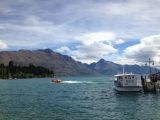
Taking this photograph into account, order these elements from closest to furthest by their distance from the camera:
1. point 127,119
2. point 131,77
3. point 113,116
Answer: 1. point 127,119
2. point 113,116
3. point 131,77

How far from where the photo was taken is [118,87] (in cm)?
12900

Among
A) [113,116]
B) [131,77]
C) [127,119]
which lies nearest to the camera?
[127,119]

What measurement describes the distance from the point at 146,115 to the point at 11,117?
24.9m

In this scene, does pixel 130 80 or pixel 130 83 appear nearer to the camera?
pixel 130 80

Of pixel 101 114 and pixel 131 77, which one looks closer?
pixel 101 114

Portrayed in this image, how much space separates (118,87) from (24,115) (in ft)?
Answer: 234

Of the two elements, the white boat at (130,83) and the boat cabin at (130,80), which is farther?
the white boat at (130,83)

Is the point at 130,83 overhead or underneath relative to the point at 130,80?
underneath

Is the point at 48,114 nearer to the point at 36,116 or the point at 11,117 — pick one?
the point at 36,116

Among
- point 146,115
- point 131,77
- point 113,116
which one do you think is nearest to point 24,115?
point 113,116

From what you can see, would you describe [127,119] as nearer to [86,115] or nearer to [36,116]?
[86,115]

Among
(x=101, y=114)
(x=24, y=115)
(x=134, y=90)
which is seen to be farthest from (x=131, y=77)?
(x=24, y=115)

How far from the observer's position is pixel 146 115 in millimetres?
62844

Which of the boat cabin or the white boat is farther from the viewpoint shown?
the white boat
